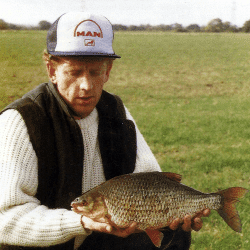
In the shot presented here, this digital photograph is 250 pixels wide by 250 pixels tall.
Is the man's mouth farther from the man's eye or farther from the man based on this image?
the man's eye

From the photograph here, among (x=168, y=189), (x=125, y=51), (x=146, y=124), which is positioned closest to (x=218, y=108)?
(x=146, y=124)

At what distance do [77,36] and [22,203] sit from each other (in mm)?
1208

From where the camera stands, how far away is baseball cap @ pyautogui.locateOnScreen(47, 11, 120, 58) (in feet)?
7.07

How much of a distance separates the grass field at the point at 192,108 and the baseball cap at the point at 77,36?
2548mm

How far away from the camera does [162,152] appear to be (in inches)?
247

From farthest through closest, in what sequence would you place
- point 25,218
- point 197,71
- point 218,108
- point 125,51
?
1. point 125,51
2. point 197,71
3. point 218,108
4. point 25,218

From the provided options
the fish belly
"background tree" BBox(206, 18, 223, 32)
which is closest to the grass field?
the fish belly

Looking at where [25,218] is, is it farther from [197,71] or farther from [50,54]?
[197,71]

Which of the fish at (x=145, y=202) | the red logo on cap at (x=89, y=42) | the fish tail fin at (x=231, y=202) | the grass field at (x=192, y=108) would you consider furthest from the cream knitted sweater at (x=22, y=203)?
the grass field at (x=192, y=108)

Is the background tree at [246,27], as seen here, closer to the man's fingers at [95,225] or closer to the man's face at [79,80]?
the man's face at [79,80]

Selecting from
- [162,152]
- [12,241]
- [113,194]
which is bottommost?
[162,152]

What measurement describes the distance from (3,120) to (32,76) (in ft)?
46.7

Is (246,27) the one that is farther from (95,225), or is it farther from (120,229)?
(95,225)

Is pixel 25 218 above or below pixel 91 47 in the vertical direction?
below
